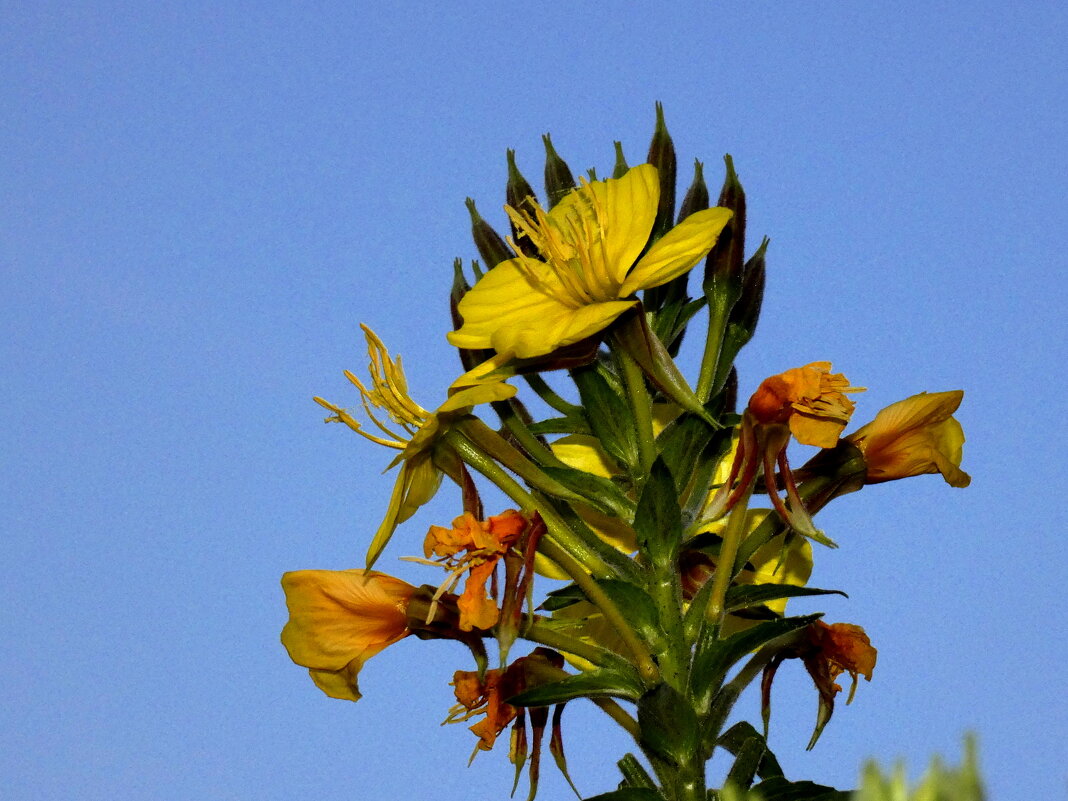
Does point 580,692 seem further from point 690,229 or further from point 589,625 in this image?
point 690,229

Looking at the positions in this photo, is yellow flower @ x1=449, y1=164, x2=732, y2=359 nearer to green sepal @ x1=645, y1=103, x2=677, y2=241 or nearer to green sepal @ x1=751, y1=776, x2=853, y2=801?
green sepal @ x1=645, y1=103, x2=677, y2=241

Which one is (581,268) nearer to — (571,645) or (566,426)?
(566,426)

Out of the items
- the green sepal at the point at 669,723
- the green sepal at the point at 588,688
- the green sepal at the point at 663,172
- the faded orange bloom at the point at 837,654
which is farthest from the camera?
the green sepal at the point at 663,172

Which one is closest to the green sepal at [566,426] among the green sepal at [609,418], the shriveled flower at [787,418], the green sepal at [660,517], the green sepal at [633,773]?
the green sepal at [609,418]

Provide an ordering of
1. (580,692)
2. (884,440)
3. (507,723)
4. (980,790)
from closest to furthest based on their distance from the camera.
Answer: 1. (980,790)
2. (580,692)
3. (507,723)
4. (884,440)

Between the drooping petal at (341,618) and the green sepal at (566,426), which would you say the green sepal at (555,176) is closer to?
the green sepal at (566,426)

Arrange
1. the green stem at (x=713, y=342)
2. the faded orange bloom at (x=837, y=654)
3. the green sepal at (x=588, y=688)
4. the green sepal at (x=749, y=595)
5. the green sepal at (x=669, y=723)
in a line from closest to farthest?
1. the green sepal at (x=669, y=723)
2. the green sepal at (x=588, y=688)
3. the green sepal at (x=749, y=595)
4. the faded orange bloom at (x=837, y=654)
5. the green stem at (x=713, y=342)

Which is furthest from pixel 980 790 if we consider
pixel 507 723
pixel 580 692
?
pixel 507 723
